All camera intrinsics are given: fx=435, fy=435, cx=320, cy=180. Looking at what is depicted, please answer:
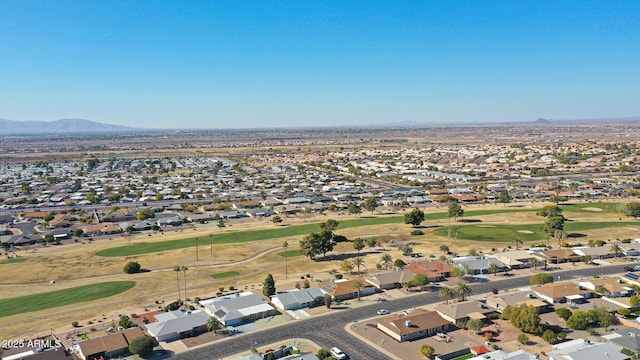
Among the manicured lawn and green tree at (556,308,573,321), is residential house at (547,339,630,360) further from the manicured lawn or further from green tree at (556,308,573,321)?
the manicured lawn

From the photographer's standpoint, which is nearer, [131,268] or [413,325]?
[413,325]

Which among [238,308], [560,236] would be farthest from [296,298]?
[560,236]

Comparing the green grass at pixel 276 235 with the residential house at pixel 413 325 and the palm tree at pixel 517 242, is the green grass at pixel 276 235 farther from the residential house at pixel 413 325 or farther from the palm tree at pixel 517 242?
the residential house at pixel 413 325

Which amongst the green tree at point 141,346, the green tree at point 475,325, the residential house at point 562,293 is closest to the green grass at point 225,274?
the green tree at point 141,346

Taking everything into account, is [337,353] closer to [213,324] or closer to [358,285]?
[213,324]

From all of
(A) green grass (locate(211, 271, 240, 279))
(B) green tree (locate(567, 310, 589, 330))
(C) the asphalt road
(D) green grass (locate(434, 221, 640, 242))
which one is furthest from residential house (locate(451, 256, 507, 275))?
(A) green grass (locate(211, 271, 240, 279))
